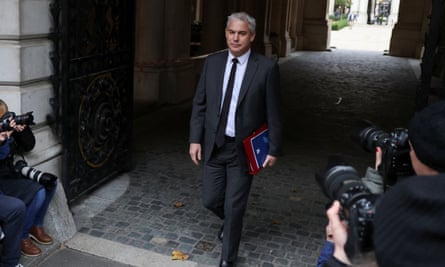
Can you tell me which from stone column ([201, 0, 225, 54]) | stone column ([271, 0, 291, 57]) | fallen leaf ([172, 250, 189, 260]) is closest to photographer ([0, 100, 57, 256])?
fallen leaf ([172, 250, 189, 260])

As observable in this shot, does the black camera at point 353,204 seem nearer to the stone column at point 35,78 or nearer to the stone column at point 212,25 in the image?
the stone column at point 35,78

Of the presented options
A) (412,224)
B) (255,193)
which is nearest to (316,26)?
(255,193)

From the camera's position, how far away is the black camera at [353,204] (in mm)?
1371

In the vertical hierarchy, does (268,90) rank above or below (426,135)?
below

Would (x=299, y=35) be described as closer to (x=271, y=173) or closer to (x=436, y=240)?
(x=271, y=173)

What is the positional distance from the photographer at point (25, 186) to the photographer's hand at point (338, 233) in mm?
2670

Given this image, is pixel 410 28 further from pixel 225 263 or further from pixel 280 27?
pixel 225 263

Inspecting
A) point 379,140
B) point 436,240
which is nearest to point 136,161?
point 379,140

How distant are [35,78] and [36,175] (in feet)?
2.59

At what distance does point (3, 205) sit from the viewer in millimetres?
3469

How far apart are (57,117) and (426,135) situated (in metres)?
3.56

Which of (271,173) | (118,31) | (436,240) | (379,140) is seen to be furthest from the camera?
(271,173)

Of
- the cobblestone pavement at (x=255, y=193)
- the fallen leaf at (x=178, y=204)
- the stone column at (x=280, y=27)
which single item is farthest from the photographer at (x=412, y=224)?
the stone column at (x=280, y=27)

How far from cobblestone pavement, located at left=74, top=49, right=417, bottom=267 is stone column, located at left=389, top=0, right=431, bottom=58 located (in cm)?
1251
